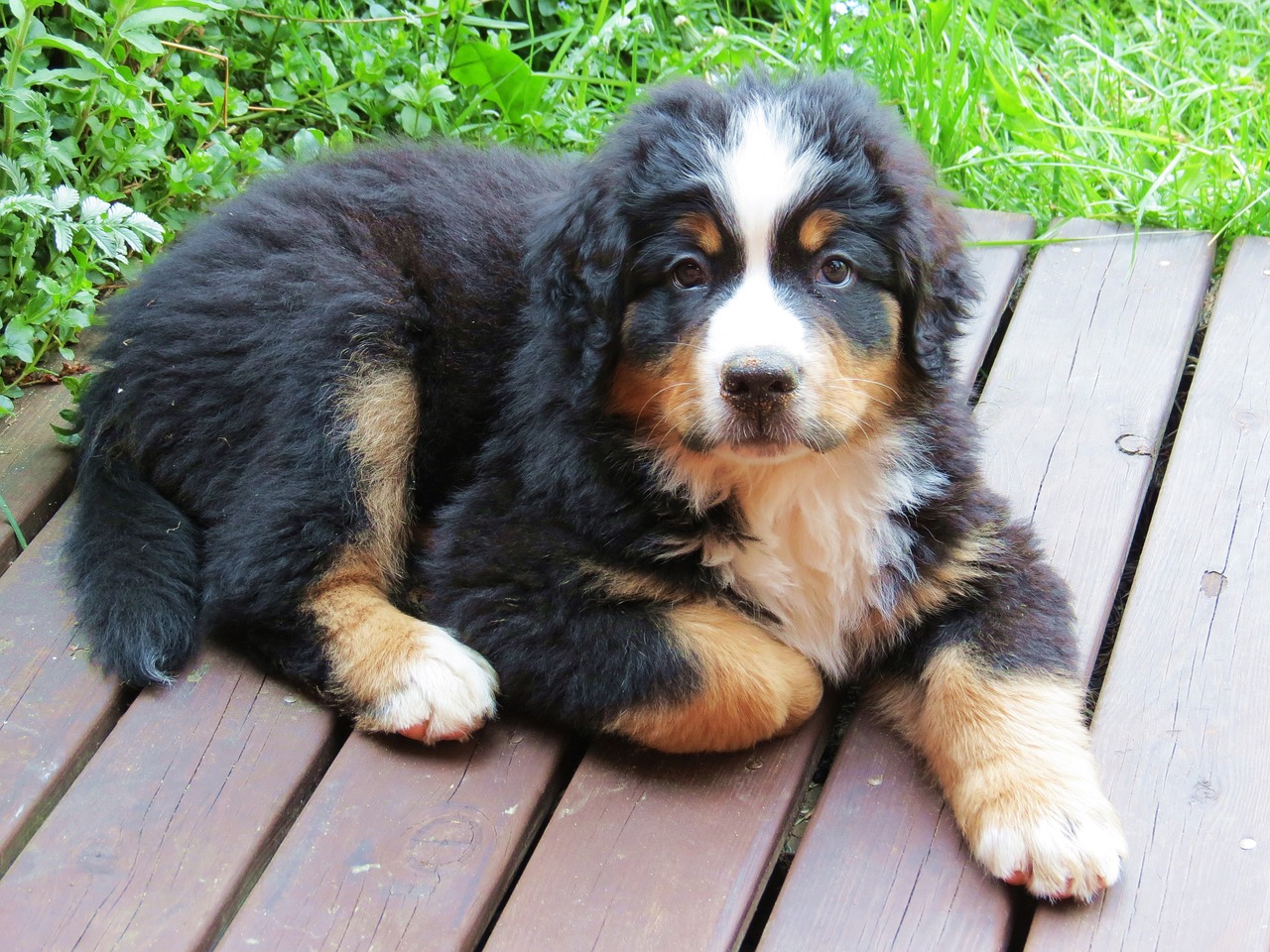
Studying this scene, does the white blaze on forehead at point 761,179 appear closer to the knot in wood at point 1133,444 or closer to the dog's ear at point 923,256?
the dog's ear at point 923,256

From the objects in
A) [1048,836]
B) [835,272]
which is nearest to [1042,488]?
[835,272]

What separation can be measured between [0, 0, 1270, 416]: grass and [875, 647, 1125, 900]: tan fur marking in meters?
1.75

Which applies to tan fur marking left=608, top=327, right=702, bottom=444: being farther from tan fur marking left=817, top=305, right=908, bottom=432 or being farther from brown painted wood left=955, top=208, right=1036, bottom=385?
brown painted wood left=955, top=208, right=1036, bottom=385

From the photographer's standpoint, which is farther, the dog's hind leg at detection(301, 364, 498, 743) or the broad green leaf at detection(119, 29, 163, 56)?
the broad green leaf at detection(119, 29, 163, 56)

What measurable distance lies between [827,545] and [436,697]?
2.63ft

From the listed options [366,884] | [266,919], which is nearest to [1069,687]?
[366,884]

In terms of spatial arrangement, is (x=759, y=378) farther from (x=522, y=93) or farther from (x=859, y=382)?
(x=522, y=93)

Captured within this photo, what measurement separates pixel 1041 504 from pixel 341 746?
1620 millimetres

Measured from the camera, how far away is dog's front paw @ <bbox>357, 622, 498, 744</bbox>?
2.62m

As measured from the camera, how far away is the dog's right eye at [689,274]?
8.35 feet

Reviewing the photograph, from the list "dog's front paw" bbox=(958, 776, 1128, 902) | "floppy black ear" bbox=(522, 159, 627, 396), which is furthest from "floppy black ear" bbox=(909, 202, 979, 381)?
"dog's front paw" bbox=(958, 776, 1128, 902)

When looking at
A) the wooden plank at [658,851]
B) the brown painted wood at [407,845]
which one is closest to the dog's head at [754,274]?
the wooden plank at [658,851]

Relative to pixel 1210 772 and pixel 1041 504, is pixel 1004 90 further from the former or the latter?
pixel 1210 772

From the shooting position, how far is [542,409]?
2789 millimetres
